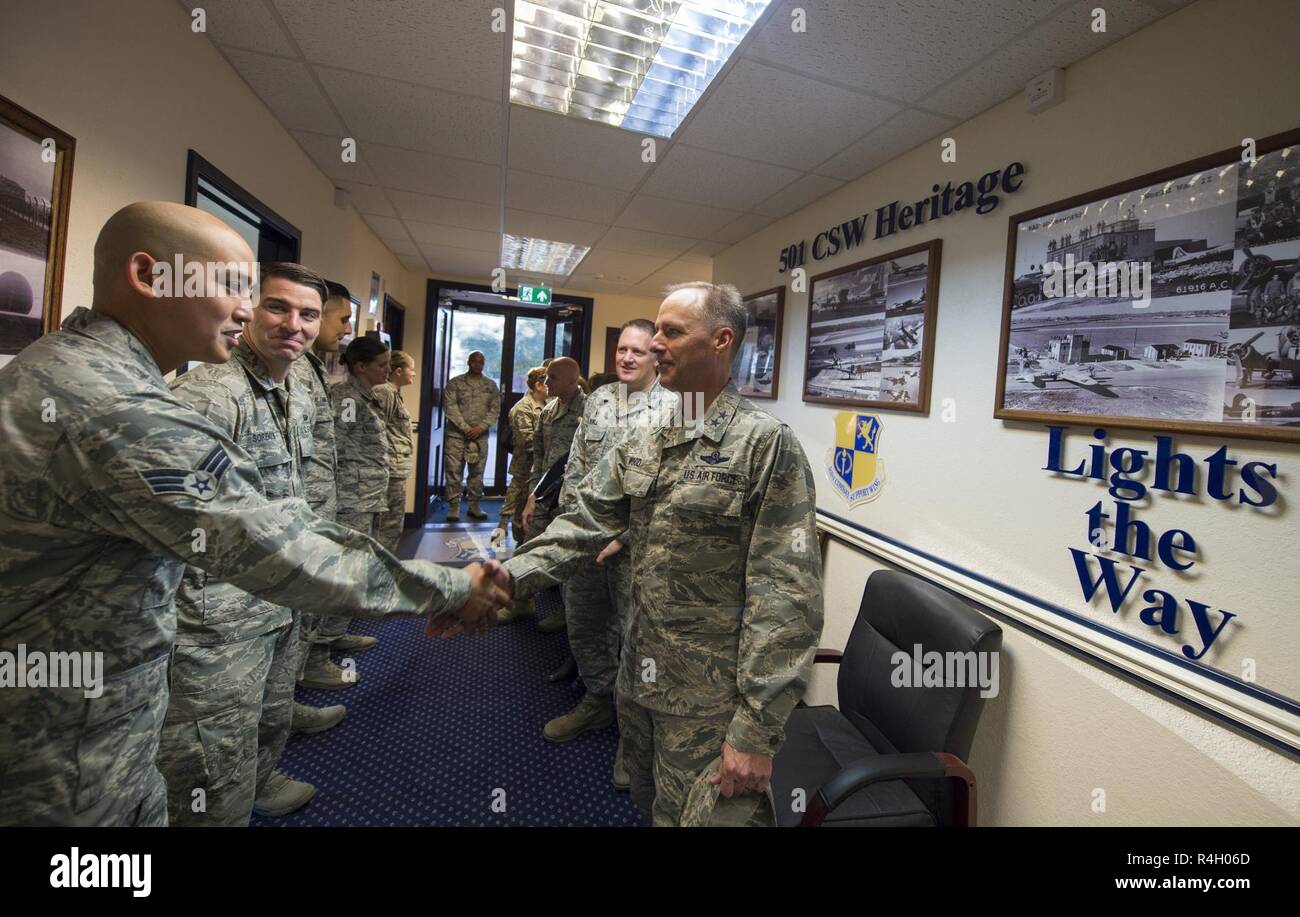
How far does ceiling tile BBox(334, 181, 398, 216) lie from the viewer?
137 inches

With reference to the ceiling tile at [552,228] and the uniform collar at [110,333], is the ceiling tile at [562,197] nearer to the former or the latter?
the ceiling tile at [552,228]

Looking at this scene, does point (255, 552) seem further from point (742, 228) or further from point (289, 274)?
point (742, 228)

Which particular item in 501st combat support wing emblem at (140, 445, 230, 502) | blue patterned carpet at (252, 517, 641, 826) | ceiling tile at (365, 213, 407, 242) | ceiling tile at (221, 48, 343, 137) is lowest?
blue patterned carpet at (252, 517, 641, 826)

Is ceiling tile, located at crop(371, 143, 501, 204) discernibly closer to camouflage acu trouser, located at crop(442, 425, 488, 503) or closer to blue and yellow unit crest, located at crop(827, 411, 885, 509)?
blue and yellow unit crest, located at crop(827, 411, 885, 509)

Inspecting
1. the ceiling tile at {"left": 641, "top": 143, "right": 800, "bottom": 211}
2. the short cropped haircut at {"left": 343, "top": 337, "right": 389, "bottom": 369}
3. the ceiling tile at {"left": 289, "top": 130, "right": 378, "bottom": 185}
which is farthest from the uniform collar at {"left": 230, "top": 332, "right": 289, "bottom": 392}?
the ceiling tile at {"left": 641, "top": 143, "right": 800, "bottom": 211}

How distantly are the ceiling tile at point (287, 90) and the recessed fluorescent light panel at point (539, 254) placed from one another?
1.82m

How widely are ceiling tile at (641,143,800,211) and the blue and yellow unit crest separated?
1.25m

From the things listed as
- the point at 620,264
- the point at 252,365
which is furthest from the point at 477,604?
the point at 620,264

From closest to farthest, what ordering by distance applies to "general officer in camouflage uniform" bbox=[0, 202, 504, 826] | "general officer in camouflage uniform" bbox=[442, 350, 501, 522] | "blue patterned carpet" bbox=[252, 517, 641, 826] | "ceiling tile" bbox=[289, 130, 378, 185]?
"general officer in camouflage uniform" bbox=[0, 202, 504, 826] → "blue patterned carpet" bbox=[252, 517, 641, 826] → "ceiling tile" bbox=[289, 130, 378, 185] → "general officer in camouflage uniform" bbox=[442, 350, 501, 522]

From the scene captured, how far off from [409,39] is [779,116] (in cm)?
136

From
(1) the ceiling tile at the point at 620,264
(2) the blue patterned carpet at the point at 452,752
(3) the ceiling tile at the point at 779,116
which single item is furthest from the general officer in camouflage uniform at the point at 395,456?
(3) the ceiling tile at the point at 779,116

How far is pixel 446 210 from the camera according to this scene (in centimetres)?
387
